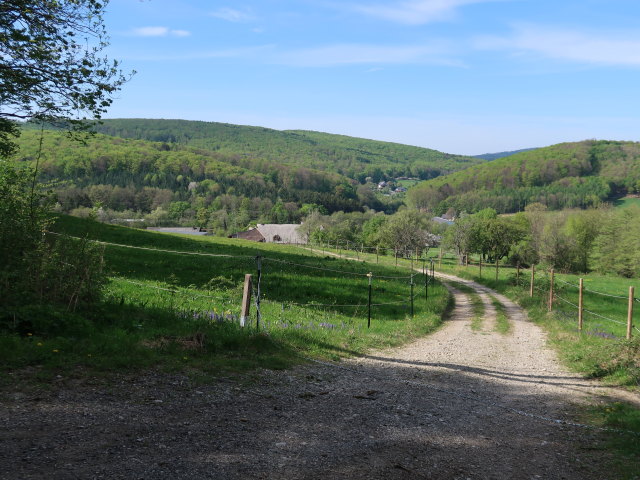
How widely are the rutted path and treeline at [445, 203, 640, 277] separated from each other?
66002 mm

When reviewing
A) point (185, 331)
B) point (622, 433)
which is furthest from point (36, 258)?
point (622, 433)

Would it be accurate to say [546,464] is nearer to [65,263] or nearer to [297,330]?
[297,330]

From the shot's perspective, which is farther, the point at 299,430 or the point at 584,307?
the point at 584,307

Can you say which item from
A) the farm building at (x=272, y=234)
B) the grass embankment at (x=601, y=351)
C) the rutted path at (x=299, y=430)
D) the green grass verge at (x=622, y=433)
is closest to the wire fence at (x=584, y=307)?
the grass embankment at (x=601, y=351)

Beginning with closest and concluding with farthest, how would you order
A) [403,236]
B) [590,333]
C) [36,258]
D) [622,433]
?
[622,433] → [36,258] → [590,333] → [403,236]

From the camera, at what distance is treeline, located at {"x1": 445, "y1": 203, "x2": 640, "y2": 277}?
259ft

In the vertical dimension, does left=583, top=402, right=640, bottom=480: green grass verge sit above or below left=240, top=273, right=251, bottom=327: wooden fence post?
below

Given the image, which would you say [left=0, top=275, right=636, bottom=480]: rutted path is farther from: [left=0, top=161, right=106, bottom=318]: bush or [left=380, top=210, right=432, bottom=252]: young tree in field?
[left=380, top=210, right=432, bottom=252]: young tree in field

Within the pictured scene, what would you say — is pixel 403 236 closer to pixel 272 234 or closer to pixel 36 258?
pixel 272 234

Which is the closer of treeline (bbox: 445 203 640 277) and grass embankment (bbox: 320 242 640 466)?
grass embankment (bbox: 320 242 640 466)

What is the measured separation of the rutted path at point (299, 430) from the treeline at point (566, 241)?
66002 millimetres

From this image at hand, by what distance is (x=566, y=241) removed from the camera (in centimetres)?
8712

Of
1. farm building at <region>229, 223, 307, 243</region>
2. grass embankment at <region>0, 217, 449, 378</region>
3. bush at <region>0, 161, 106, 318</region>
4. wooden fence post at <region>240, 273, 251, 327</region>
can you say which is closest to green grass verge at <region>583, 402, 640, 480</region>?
grass embankment at <region>0, 217, 449, 378</region>

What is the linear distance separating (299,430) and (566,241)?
92679 millimetres
